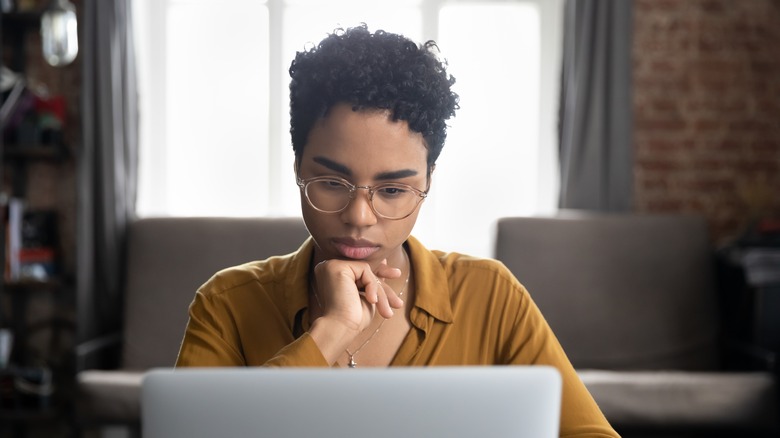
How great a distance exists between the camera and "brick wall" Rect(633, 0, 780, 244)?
3.95m

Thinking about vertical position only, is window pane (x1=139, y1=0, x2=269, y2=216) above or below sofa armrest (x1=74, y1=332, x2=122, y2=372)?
above

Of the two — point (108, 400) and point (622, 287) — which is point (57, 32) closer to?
point (108, 400)

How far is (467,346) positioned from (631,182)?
2721 millimetres

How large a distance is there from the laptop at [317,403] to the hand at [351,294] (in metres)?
0.39

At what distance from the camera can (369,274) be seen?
1.18m

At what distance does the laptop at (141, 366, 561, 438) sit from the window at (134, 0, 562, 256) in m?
3.28

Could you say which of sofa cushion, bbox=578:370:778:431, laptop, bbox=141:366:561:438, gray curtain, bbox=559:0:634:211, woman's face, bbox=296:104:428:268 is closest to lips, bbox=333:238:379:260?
woman's face, bbox=296:104:428:268

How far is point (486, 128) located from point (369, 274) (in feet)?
9.59

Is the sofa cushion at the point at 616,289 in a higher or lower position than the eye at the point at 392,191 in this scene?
lower

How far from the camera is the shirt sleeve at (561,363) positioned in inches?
46.3

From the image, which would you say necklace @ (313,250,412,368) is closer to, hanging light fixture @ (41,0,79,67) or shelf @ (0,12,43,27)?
hanging light fixture @ (41,0,79,67)

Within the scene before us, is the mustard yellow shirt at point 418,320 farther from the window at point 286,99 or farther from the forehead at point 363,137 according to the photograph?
the window at point 286,99

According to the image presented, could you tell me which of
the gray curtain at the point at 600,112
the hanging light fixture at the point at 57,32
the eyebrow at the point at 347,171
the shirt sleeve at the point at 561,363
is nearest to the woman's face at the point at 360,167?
Result: the eyebrow at the point at 347,171

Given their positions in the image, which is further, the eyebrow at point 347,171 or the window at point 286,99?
the window at point 286,99
